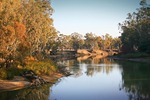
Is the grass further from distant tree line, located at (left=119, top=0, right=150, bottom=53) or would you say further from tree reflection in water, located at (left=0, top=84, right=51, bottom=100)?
distant tree line, located at (left=119, top=0, right=150, bottom=53)

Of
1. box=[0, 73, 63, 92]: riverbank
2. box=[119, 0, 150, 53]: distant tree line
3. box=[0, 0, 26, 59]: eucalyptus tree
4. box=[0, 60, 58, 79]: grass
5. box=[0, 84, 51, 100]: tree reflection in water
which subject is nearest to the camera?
box=[0, 84, 51, 100]: tree reflection in water

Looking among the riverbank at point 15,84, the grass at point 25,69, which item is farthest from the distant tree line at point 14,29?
the riverbank at point 15,84

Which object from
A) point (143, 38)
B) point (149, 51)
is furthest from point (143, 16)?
point (149, 51)

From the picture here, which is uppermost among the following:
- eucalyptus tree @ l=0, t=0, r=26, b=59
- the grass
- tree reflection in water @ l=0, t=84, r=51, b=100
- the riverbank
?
eucalyptus tree @ l=0, t=0, r=26, b=59

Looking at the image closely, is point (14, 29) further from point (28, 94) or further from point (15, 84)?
point (28, 94)

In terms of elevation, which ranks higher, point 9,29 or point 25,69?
point 9,29

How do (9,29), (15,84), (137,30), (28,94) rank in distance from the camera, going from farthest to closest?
1. (137,30)
2. (15,84)
3. (9,29)
4. (28,94)

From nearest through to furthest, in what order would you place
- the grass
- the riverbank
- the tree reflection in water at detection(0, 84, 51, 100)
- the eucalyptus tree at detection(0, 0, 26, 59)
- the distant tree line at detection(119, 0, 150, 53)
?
1. the tree reflection in water at detection(0, 84, 51, 100)
2. the riverbank
3. the eucalyptus tree at detection(0, 0, 26, 59)
4. the grass
5. the distant tree line at detection(119, 0, 150, 53)

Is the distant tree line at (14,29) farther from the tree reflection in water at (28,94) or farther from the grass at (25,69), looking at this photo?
the tree reflection in water at (28,94)

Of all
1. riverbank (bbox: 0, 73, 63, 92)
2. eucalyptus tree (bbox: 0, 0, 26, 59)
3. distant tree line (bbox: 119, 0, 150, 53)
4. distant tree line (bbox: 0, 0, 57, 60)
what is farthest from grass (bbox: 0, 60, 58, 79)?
distant tree line (bbox: 119, 0, 150, 53)

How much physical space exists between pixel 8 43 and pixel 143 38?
80.2 meters

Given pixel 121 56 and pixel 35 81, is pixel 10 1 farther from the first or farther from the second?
pixel 121 56

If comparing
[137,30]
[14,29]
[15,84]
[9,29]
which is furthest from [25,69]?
[137,30]

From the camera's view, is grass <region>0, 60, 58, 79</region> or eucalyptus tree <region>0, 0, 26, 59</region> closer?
eucalyptus tree <region>0, 0, 26, 59</region>
